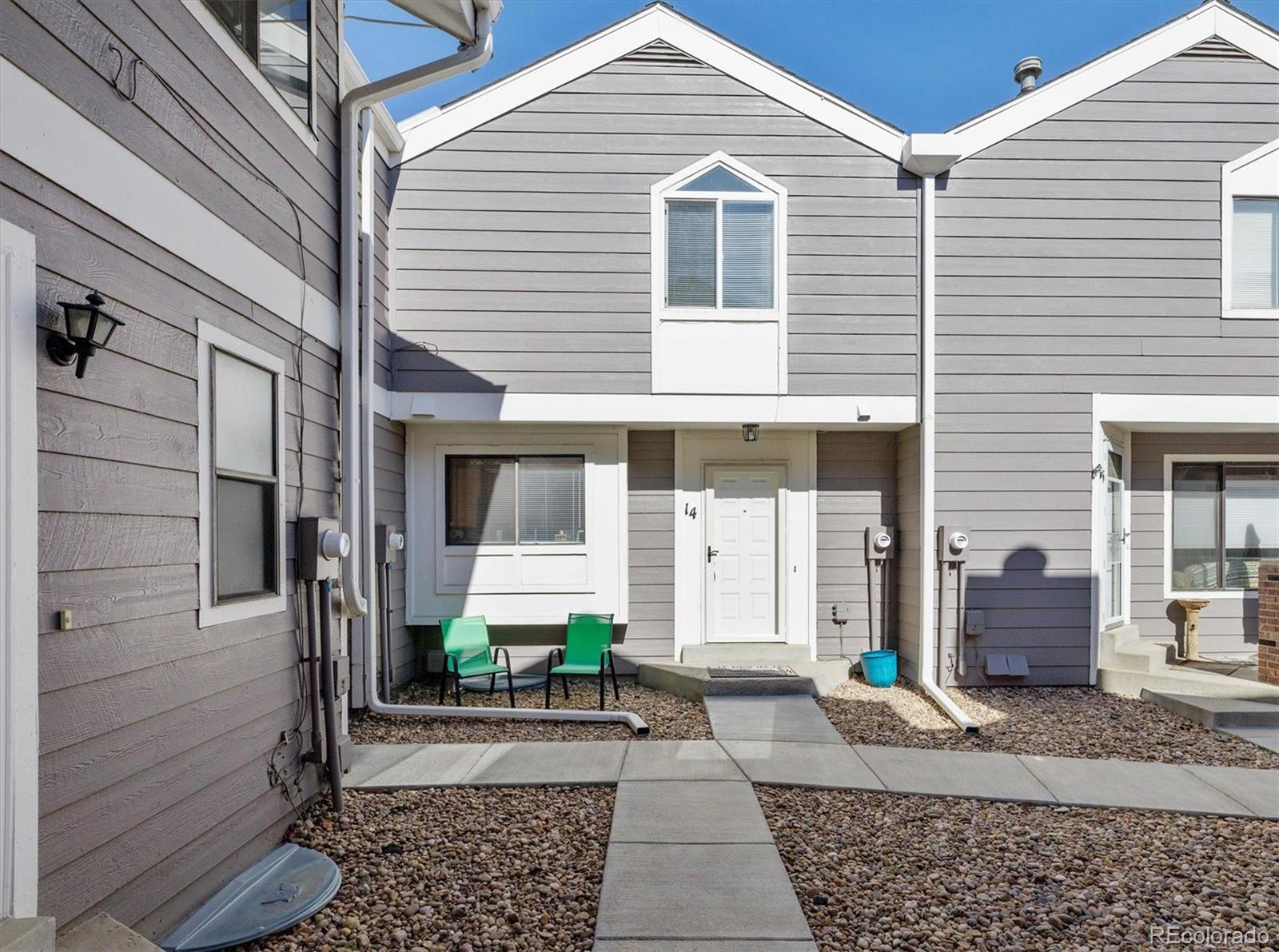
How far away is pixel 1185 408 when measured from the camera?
21.2 ft

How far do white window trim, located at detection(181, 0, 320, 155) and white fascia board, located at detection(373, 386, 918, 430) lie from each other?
8.73 ft

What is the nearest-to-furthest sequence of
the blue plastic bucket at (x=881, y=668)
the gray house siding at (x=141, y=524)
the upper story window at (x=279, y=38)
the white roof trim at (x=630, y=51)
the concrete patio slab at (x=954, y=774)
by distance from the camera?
the gray house siding at (x=141, y=524)
the upper story window at (x=279, y=38)
the concrete patio slab at (x=954, y=774)
the white roof trim at (x=630, y=51)
the blue plastic bucket at (x=881, y=668)

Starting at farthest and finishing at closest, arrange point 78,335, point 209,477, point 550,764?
point 550,764, point 209,477, point 78,335

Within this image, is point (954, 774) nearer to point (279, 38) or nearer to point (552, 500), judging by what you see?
point (552, 500)

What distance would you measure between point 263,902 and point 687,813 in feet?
5.98

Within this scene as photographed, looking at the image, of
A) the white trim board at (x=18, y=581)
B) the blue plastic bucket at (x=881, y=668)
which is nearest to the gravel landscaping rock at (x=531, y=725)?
the blue plastic bucket at (x=881, y=668)

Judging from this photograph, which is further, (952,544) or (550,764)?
(952,544)

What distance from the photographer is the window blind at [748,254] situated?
6582 mm

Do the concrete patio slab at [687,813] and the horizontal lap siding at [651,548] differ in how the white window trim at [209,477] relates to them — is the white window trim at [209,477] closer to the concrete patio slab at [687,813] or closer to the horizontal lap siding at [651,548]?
the concrete patio slab at [687,813]

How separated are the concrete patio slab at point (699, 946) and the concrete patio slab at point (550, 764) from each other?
1482 mm

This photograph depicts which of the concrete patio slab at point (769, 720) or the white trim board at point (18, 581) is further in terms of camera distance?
the concrete patio slab at point (769, 720)

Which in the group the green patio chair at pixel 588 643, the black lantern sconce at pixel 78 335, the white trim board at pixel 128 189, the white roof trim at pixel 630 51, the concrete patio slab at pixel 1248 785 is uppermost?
the white roof trim at pixel 630 51

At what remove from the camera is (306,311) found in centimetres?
400

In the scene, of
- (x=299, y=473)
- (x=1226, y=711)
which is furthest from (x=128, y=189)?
(x=1226, y=711)
